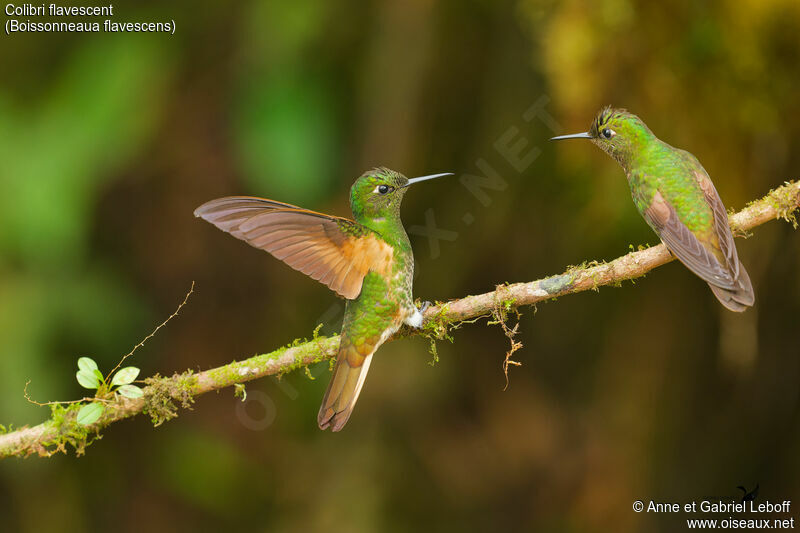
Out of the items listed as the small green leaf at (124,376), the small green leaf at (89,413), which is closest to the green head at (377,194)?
the small green leaf at (124,376)

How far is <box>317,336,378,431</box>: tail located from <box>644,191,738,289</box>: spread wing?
2.51 feet

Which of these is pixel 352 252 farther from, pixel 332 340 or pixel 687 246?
pixel 687 246

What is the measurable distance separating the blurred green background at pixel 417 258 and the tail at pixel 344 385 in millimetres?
1543

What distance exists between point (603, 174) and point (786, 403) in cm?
158

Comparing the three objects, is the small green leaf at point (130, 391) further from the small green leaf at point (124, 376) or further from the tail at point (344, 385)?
the tail at point (344, 385)

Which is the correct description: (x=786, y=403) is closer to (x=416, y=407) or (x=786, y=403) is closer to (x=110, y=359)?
(x=416, y=407)

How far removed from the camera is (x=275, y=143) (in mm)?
3514

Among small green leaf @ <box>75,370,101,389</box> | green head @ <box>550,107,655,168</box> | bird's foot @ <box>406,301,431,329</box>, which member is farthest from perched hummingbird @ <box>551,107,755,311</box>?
small green leaf @ <box>75,370,101,389</box>

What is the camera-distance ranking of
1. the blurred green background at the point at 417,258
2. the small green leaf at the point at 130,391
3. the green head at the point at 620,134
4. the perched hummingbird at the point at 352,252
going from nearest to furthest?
the perched hummingbird at the point at 352,252 → the green head at the point at 620,134 → the small green leaf at the point at 130,391 → the blurred green background at the point at 417,258

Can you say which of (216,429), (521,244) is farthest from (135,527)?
(521,244)

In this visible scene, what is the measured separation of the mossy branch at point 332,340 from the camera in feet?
5.76

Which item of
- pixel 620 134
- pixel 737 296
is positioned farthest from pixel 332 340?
pixel 737 296

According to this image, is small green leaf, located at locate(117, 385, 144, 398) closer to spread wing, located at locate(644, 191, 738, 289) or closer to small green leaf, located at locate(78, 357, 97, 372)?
small green leaf, located at locate(78, 357, 97, 372)

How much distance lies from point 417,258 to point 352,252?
2.42 metres
